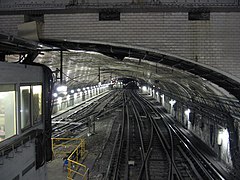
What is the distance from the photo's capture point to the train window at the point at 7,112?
458 centimetres

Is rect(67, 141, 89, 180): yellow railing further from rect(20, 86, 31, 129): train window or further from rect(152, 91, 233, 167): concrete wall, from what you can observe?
rect(152, 91, 233, 167): concrete wall

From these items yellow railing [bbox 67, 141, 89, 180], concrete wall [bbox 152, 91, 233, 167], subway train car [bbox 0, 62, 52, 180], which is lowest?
yellow railing [bbox 67, 141, 89, 180]

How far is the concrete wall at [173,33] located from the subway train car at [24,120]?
181cm

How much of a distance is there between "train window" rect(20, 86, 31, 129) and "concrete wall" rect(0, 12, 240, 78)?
241 centimetres

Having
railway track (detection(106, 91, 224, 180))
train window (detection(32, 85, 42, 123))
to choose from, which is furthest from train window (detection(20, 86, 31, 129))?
railway track (detection(106, 91, 224, 180))

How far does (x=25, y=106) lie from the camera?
5414mm

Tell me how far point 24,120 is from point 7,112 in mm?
609

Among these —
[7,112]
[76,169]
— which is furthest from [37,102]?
[76,169]

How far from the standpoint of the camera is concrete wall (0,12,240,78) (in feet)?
22.2

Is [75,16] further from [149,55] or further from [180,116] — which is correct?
[180,116]

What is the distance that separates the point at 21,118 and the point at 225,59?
5.37 meters

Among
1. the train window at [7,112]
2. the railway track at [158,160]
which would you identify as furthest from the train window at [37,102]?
the railway track at [158,160]

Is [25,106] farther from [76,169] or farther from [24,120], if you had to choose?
[76,169]

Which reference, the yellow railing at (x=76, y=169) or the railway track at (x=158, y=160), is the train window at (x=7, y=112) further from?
the railway track at (x=158, y=160)
